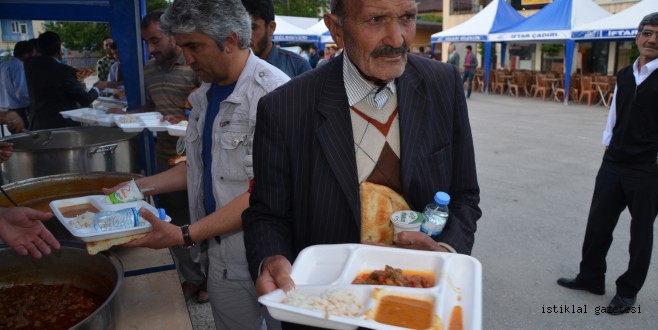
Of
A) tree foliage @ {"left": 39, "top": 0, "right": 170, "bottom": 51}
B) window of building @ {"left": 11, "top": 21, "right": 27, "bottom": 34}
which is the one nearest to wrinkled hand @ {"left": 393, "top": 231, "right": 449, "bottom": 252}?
tree foliage @ {"left": 39, "top": 0, "right": 170, "bottom": 51}

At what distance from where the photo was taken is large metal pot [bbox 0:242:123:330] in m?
1.72

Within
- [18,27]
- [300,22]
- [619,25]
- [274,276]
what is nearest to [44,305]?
[274,276]

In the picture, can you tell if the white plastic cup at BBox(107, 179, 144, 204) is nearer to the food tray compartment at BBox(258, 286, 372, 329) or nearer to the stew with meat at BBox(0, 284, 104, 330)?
the stew with meat at BBox(0, 284, 104, 330)

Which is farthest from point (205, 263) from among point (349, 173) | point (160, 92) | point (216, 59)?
point (160, 92)

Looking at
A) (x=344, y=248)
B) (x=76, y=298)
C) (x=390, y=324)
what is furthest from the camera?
(x=76, y=298)

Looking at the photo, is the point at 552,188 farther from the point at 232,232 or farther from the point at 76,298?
the point at 76,298

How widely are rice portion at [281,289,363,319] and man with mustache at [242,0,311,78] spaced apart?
251 cm

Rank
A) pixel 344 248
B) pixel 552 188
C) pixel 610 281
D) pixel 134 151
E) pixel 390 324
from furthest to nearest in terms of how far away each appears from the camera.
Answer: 1. pixel 552 188
2. pixel 610 281
3. pixel 134 151
4. pixel 344 248
5. pixel 390 324

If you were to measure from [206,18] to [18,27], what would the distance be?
139 feet

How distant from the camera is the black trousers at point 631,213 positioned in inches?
132

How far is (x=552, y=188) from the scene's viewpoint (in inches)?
252

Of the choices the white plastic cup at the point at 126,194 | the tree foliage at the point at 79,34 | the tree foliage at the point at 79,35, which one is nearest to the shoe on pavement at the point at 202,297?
the white plastic cup at the point at 126,194

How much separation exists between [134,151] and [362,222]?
2.04 metres

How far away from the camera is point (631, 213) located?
11.4 ft
